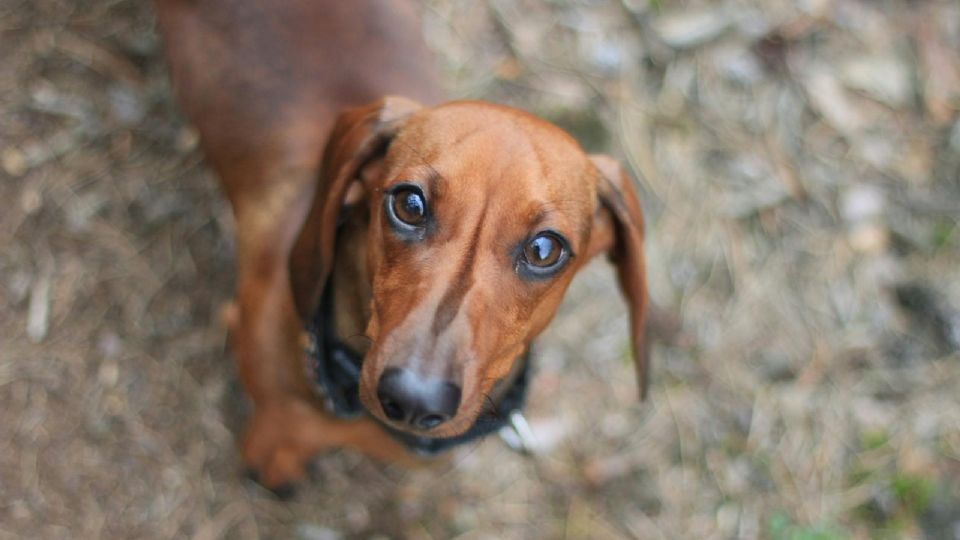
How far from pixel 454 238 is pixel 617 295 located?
72.2 inches

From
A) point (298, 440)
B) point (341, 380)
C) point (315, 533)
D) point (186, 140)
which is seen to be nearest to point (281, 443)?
point (298, 440)

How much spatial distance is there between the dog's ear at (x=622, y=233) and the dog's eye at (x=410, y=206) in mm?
547

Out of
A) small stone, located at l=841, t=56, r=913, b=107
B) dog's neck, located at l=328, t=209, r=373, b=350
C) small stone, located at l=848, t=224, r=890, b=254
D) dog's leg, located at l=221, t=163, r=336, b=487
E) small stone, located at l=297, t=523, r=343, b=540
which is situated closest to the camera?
dog's neck, located at l=328, t=209, r=373, b=350

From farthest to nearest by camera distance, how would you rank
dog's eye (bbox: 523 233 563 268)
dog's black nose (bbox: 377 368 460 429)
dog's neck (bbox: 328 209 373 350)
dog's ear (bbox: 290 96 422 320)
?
dog's neck (bbox: 328 209 373 350), dog's ear (bbox: 290 96 422 320), dog's eye (bbox: 523 233 563 268), dog's black nose (bbox: 377 368 460 429)

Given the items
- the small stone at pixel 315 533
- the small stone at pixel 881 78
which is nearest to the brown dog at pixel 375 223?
the small stone at pixel 315 533

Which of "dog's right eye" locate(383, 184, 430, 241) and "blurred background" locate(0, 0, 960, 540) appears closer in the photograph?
"dog's right eye" locate(383, 184, 430, 241)

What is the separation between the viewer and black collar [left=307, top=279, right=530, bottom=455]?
2.67m

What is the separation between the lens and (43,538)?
128 inches

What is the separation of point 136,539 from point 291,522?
537 millimetres

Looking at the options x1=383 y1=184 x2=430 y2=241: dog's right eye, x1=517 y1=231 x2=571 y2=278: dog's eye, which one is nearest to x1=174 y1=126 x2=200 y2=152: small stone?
x1=383 y1=184 x2=430 y2=241: dog's right eye

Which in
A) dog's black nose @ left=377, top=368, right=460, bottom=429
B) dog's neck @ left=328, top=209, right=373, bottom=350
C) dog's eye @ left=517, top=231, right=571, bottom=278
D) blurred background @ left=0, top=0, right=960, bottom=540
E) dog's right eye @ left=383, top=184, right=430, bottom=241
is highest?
dog's right eye @ left=383, top=184, right=430, bottom=241

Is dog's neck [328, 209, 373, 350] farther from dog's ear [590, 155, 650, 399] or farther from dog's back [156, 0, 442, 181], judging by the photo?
dog's ear [590, 155, 650, 399]

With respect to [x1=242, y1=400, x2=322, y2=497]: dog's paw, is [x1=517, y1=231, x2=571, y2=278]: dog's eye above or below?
above

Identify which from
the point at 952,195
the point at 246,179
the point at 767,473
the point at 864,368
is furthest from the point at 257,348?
the point at 952,195
